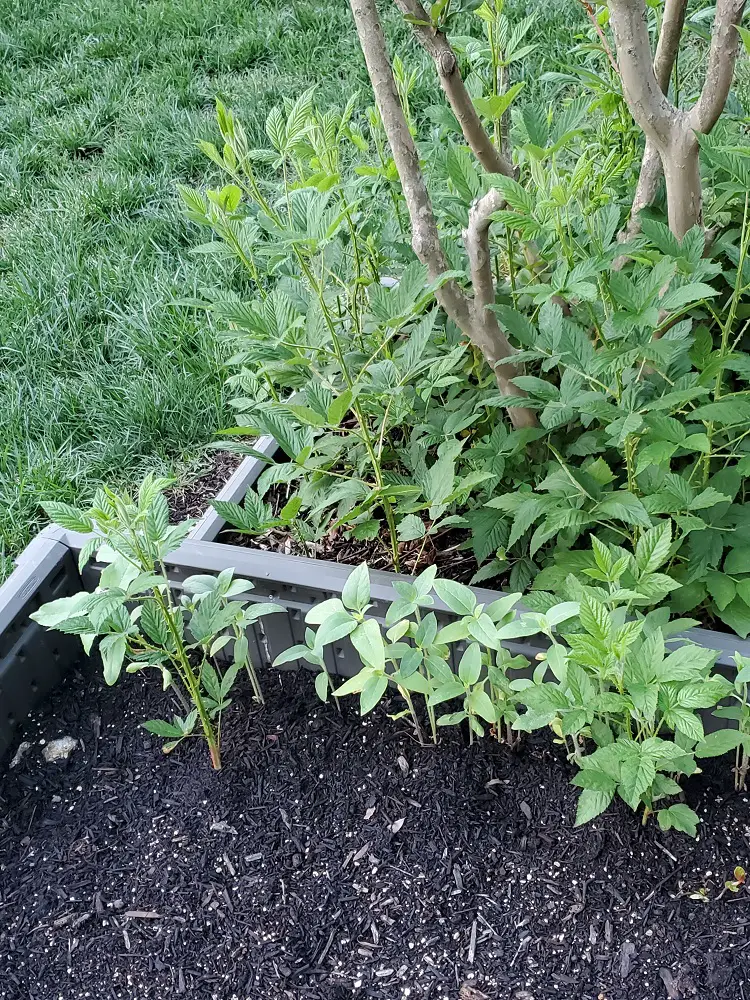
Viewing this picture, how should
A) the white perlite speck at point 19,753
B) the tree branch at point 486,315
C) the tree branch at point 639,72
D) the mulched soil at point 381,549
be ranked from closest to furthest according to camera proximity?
the tree branch at point 639,72 → the tree branch at point 486,315 → the white perlite speck at point 19,753 → the mulched soil at point 381,549

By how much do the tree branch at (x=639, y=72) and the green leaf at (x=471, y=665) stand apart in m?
0.88

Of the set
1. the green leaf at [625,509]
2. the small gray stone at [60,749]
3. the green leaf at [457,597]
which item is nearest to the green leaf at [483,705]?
the green leaf at [457,597]

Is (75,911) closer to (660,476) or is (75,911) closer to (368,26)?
(660,476)

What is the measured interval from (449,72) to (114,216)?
241 centimetres

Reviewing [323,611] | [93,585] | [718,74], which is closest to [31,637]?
[93,585]

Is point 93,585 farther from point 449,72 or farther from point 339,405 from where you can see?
point 449,72

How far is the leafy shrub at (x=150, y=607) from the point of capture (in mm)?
1473

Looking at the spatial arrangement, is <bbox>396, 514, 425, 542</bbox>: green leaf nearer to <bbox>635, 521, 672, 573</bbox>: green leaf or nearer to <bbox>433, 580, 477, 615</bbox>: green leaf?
<bbox>433, 580, 477, 615</bbox>: green leaf

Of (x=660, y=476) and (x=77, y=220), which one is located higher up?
(x=77, y=220)

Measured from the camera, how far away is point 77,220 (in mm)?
3477

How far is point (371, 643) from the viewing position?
56.2 inches

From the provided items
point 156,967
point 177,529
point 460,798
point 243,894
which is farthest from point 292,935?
point 177,529

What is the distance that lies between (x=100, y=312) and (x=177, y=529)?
175 cm

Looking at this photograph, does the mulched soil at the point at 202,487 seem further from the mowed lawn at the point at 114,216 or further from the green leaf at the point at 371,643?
the green leaf at the point at 371,643
